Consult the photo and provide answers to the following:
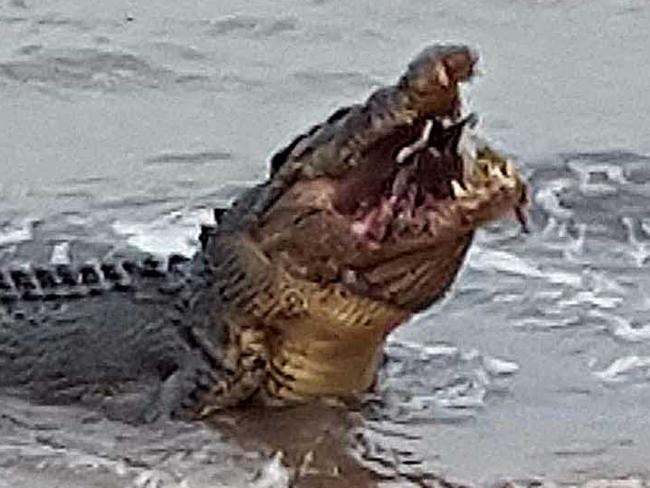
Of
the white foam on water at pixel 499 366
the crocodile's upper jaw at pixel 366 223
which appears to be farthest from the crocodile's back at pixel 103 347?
the white foam on water at pixel 499 366

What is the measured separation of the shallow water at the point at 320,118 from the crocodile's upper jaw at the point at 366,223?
0.65 feet

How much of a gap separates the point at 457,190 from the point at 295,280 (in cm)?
64

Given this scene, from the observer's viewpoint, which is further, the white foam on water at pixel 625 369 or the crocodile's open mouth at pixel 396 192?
the white foam on water at pixel 625 369

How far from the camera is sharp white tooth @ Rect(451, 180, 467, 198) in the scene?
604 cm

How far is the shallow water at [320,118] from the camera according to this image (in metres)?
6.22

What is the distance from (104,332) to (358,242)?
0.91m

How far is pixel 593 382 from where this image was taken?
22.6ft

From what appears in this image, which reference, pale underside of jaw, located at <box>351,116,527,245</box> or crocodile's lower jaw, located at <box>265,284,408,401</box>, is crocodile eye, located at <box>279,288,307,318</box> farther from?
pale underside of jaw, located at <box>351,116,527,245</box>

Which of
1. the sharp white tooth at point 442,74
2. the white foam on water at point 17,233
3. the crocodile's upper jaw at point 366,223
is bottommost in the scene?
the white foam on water at point 17,233

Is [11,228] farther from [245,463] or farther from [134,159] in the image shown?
[245,463]

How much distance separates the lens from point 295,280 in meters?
6.52

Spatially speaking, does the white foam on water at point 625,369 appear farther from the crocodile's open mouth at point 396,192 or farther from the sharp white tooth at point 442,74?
the sharp white tooth at point 442,74

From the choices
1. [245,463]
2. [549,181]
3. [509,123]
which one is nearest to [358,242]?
[245,463]

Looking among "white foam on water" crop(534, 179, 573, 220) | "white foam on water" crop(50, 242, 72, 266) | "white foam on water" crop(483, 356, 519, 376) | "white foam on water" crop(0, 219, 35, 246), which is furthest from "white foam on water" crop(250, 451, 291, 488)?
"white foam on water" crop(534, 179, 573, 220)
